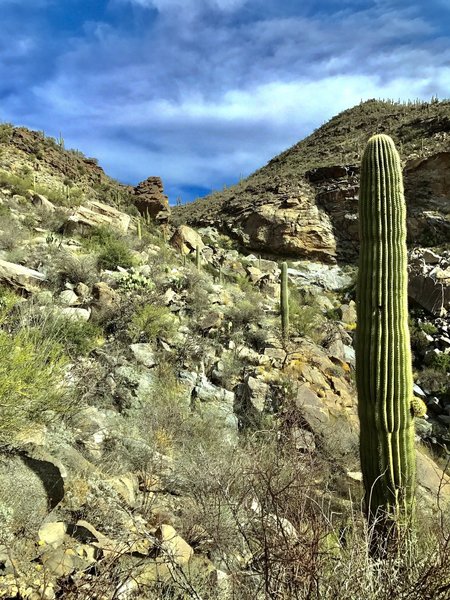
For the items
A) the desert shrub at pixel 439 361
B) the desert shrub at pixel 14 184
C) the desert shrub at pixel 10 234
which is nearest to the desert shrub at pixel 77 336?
the desert shrub at pixel 10 234

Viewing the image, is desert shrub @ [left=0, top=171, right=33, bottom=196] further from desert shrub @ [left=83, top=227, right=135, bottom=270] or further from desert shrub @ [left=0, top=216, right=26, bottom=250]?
desert shrub @ [left=83, top=227, right=135, bottom=270]

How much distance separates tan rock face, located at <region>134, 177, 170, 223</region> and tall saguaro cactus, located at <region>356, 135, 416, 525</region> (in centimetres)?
1874

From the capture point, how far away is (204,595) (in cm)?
269

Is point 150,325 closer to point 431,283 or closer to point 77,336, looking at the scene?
point 77,336

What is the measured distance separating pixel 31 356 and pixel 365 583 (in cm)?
320

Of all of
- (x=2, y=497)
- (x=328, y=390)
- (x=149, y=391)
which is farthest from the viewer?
(x=328, y=390)

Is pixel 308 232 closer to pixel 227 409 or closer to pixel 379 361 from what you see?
pixel 227 409

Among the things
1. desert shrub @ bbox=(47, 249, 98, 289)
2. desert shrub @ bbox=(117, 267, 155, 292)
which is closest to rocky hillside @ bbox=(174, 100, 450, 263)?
desert shrub @ bbox=(117, 267, 155, 292)

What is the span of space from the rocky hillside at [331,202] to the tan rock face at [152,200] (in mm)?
3136

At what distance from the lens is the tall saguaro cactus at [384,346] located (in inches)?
175

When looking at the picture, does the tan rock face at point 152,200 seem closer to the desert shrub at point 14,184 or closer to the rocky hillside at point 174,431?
the rocky hillside at point 174,431

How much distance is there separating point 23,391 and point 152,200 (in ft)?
69.0

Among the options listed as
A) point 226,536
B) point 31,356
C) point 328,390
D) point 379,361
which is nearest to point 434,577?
point 226,536

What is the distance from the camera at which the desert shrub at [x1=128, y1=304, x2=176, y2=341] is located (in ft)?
27.2
